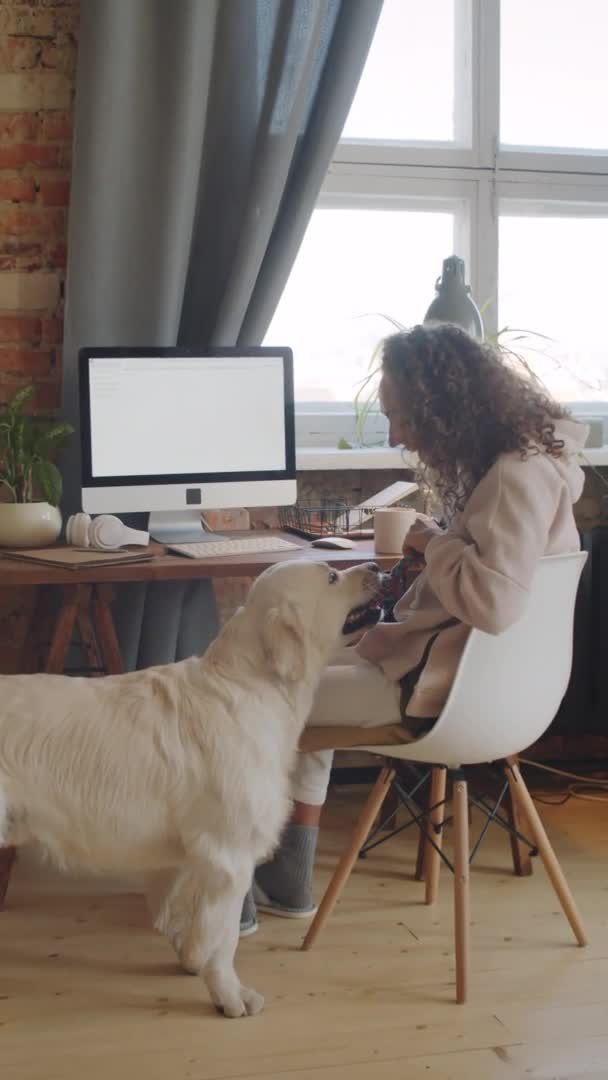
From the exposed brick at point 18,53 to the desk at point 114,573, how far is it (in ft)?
4.29

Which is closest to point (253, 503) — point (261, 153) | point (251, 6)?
point (261, 153)

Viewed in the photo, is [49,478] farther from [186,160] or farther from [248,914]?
[248,914]

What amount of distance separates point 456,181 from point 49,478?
1574 mm

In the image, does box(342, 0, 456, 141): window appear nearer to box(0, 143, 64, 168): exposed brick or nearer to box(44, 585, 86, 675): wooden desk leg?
box(0, 143, 64, 168): exposed brick

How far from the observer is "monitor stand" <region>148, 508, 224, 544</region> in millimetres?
2834

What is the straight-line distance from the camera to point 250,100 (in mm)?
2996

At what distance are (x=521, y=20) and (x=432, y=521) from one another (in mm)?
1916

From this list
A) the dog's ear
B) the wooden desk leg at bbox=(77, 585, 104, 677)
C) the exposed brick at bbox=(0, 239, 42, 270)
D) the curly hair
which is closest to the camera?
the dog's ear

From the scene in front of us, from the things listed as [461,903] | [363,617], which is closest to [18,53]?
[363,617]

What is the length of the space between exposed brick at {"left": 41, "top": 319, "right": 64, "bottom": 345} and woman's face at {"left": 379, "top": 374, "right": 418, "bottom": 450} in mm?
1176

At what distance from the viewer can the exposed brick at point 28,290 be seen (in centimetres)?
306

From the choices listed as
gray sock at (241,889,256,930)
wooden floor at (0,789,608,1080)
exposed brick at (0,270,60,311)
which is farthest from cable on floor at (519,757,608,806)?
exposed brick at (0,270,60,311)

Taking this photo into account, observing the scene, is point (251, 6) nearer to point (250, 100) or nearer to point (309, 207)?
point (250, 100)

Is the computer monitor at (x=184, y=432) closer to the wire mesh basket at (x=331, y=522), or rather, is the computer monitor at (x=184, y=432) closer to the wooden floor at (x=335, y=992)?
the wire mesh basket at (x=331, y=522)
